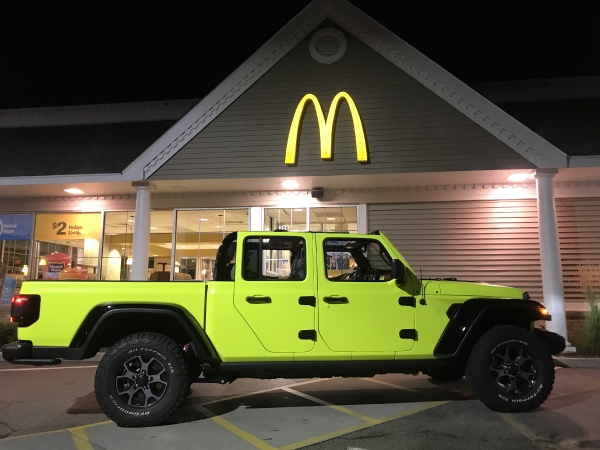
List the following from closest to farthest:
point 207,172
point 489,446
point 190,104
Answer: point 489,446 → point 207,172 → point 190,104

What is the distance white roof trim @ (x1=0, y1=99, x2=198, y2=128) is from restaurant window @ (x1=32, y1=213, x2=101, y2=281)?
3.13 metres

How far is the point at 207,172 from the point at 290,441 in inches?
291

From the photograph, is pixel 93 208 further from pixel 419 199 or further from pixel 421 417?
pixel 421 417

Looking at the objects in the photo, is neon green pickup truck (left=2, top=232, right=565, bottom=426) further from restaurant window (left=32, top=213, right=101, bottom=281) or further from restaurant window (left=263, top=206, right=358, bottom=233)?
restaurant window (left=32, top=213, right=101, bottom=281)

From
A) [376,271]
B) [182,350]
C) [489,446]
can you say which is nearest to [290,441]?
[182,350]

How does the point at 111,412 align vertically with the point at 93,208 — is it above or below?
below

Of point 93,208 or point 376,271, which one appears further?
point 93,208

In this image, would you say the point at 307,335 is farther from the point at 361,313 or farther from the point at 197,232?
the point at 197,232

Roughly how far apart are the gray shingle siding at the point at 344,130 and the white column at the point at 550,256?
56cm

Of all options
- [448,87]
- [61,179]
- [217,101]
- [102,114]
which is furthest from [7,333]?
[448,87]

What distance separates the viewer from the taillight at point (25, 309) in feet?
15.0

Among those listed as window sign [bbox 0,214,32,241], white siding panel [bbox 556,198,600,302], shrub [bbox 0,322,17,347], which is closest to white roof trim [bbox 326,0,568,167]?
white siding panel [bbox 556,198,600,302]

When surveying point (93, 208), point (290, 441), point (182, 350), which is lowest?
point (290, 441)

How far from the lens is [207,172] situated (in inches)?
417
